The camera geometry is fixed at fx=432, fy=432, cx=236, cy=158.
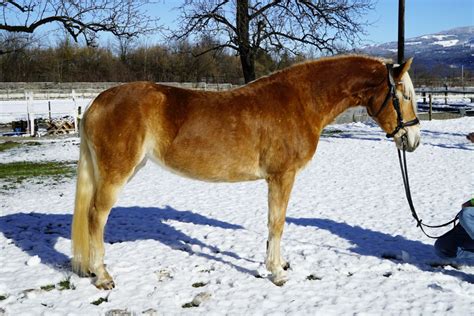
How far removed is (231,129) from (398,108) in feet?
5.01

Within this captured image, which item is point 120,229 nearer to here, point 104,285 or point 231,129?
point 104,285

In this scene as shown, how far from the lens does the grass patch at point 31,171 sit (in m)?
9.69

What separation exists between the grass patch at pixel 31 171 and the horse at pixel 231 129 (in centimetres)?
581

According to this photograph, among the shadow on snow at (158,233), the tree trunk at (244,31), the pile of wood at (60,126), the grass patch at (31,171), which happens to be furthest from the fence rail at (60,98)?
the shadow on snow at (158,233)

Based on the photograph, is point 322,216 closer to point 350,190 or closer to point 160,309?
point 350,190

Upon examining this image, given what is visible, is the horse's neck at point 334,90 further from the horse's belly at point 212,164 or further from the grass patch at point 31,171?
the grass patch at point 31,171

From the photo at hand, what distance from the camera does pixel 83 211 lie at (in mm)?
4102

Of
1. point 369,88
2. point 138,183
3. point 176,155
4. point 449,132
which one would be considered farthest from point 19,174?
point 449,132

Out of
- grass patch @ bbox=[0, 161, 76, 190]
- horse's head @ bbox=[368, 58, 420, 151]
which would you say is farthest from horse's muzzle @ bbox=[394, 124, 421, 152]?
grass patch @ bbox=[0, 161, 76, 190]

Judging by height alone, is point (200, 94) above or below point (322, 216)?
above

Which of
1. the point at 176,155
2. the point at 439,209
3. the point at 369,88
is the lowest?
the point at 439,209

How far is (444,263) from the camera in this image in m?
4.33

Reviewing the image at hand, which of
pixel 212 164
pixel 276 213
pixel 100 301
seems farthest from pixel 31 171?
pixel 276 213

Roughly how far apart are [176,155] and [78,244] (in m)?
1.31
